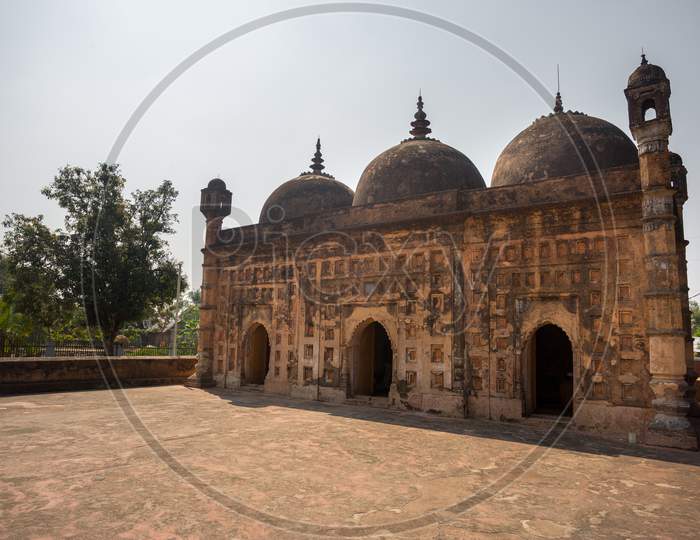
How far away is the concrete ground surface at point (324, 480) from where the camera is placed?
4082 mm

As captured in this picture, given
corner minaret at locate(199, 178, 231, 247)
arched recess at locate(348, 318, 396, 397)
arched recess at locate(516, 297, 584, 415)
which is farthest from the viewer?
corner minaret at locate(199, 178, 231, 247)

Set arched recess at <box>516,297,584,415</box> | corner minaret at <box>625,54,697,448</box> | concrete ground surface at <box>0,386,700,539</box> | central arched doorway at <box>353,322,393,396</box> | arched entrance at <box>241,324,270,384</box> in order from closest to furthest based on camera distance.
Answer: concrete ground surface at <box>0,386,700,539</box>
corner minaret at <box>625,54,697,448</box>
arched recess at <box>516,297,584,415</box>
central arched doorway at <box>353,322,393,396</box>
arched entrance at <box>241,324,270,384</box>

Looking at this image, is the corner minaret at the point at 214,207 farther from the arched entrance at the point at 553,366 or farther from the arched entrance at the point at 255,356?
the arched entrance at the point at 553,366

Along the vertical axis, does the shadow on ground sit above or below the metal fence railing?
below

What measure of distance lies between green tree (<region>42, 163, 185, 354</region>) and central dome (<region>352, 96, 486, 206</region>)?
Result: 12.1 meters

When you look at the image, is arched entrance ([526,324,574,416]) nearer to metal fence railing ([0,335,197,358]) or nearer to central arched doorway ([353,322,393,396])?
central arched doorway ([353,322,393,396])

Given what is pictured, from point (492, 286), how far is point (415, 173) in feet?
13.7

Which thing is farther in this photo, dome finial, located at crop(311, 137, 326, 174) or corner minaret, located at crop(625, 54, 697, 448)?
dome finial, located at crop(311, 137, 326, 174)

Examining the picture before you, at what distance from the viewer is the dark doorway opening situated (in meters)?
12.3

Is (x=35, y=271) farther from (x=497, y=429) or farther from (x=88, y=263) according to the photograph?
(x=497, y=429)

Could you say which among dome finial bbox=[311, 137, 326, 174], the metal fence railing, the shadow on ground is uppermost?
dome finial bbox=[311, 137, 326, 174]

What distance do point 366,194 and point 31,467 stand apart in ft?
31.8

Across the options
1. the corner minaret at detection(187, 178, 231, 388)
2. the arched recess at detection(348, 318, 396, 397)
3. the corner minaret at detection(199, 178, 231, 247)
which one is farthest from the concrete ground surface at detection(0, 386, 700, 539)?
the corner minaret at detection(199, 178, 231, 247)

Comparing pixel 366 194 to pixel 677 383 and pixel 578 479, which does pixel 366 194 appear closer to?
pixel 677 383
